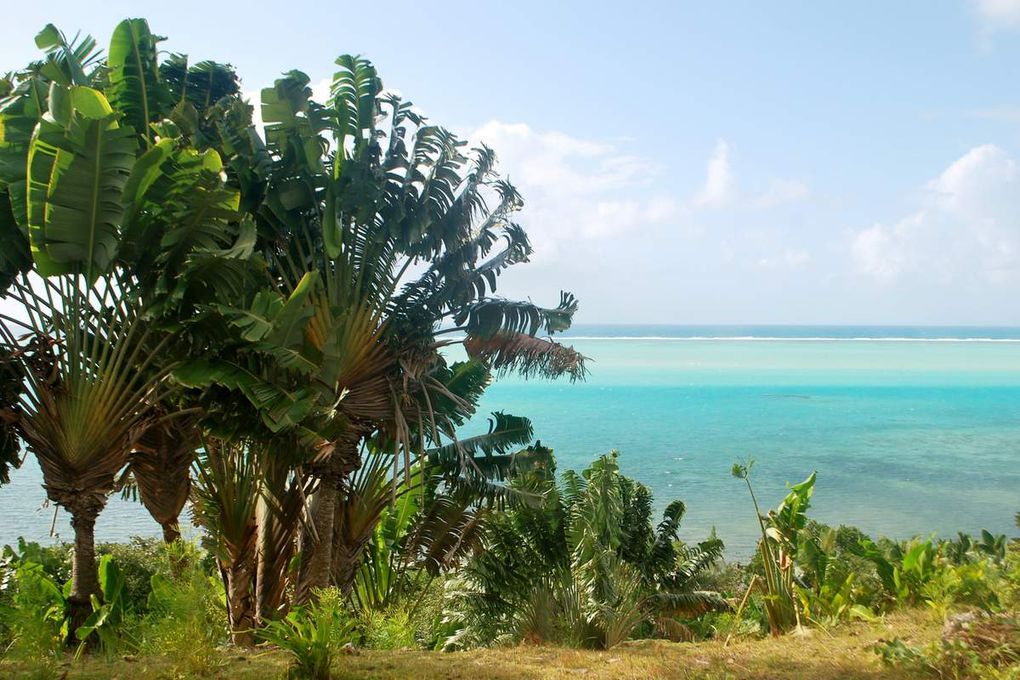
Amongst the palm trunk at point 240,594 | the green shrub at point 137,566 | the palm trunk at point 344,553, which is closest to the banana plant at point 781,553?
the palm trunk at point 344,553

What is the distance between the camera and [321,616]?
6305 mm

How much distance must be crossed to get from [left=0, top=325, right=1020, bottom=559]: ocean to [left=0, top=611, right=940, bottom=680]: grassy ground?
566 centimetres

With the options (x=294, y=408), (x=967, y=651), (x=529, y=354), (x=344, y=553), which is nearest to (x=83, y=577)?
(x=294, y=408)

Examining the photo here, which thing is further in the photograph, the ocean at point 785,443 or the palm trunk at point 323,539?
the ocean at point 785,443

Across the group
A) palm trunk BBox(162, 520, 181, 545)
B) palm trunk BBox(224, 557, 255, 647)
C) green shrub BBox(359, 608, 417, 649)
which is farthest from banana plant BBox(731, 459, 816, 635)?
palm trunk BBox(162, 520, 181, 545)

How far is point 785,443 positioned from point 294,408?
61.7m

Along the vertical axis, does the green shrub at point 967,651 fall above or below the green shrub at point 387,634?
above

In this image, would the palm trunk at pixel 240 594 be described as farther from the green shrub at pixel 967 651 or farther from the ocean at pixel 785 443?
the green shrub at pixel 967 651

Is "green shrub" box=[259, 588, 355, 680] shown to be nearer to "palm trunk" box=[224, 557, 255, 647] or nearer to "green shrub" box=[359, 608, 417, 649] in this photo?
"green shrub" box=[359, 608, 417, 649]

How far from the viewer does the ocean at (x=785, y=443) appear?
37062 millimetres

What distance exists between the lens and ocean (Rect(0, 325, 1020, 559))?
37.1 m

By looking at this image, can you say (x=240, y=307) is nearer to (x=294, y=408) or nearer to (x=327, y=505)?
(x=294, y=408)

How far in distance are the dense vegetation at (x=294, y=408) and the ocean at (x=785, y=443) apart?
3.71 meters

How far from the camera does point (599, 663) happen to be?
7.69 meters
